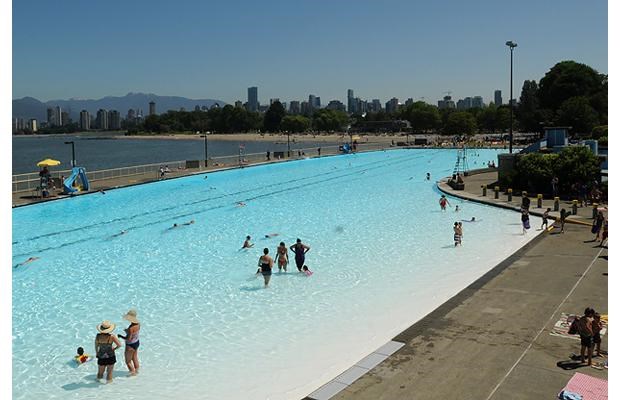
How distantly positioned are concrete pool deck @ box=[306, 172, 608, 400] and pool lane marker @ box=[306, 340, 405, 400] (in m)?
0.08

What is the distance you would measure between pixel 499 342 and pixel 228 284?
28.1ft

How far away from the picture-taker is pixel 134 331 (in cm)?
1066

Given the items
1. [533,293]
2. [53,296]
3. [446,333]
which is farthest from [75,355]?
[533,293]

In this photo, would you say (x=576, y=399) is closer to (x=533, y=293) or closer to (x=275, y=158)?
(x=533, y=293)

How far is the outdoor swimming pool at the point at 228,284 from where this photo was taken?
35.9ft

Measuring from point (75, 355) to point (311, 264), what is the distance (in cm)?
869

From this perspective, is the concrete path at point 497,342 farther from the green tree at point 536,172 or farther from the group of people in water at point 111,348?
the green tree at point 536,172

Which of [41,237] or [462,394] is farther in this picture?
[41,237]

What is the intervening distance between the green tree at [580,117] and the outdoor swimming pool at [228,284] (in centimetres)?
4554

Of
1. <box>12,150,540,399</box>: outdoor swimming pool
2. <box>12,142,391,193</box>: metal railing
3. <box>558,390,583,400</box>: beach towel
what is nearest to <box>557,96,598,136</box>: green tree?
<box>12,142,391,193</box>: metal railing

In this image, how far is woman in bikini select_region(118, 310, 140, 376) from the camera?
35.0 ft

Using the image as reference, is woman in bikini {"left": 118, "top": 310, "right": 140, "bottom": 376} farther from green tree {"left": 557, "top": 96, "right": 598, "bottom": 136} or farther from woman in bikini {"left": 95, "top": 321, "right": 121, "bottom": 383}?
green tree {"left": 557, "top": 96, "right": 598, "bottom": 136}

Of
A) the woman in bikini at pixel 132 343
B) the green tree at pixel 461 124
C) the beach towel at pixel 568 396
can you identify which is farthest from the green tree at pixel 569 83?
the woman in bikini at pixel 132 343

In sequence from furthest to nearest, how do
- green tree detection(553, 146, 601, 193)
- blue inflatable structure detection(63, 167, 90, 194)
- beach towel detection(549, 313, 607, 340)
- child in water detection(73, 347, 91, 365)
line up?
blue inflatable structure detection(63, 167, 90, 194)
green tree detection(553, 146, 601, 193)
child in water detection(73, 347, 91, 365)
beach towel detection(549, 313, 607, 340)
